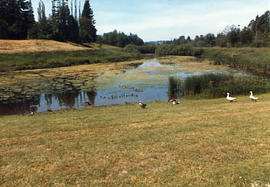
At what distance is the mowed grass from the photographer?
16.3 feet

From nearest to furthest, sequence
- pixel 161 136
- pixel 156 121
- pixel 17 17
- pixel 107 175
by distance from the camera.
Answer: pixel 107 175 → pixel 161 136 → pixel 156 121 → pixel 17 17

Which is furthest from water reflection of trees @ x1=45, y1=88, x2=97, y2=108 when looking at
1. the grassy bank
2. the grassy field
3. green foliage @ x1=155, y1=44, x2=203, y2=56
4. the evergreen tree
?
the evergreen tree

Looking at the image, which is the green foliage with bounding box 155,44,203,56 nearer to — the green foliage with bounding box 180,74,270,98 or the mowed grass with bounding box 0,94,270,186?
the green foliage with bounding box 180,74,270,98

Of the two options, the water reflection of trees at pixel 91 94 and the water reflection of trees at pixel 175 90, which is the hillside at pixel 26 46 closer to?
the water reflection of trees at pixel 91 94

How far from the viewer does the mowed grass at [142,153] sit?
496 centimetres

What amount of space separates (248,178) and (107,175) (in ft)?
10.3

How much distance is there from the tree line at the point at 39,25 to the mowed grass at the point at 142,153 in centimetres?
6569

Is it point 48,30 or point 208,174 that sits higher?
point 48,30

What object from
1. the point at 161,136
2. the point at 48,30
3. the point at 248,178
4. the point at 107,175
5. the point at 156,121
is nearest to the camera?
the point at 248,178

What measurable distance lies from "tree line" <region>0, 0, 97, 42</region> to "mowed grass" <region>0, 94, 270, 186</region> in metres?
65.7

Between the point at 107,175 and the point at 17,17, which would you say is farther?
the point at 17,17

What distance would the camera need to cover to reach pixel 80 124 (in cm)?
990

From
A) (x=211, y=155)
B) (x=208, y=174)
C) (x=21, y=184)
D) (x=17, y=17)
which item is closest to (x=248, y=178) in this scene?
(x=208, y=174)

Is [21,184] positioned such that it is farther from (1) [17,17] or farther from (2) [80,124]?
(1) [17,17]
